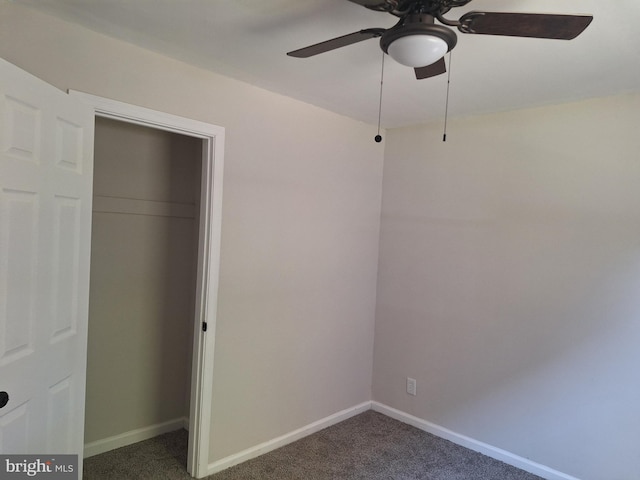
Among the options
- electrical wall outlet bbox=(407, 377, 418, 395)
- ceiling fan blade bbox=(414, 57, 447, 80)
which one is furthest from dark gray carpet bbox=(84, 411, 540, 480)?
ceiling fan blade bbox=(414, 57, 447, 80)

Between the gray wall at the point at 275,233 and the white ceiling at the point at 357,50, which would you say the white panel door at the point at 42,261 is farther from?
the white ceiling at the point at 357,50

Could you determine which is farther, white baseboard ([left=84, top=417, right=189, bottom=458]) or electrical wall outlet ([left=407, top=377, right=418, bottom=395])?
electrical wall outlet ([left=407, top=377, right=418, bottom=395])

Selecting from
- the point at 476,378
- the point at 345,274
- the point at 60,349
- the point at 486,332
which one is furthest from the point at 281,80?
the point at 476,378

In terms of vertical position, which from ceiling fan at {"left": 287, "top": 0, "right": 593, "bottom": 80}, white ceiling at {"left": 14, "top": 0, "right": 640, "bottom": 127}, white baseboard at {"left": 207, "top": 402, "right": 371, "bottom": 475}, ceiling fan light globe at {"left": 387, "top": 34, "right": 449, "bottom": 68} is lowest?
white baseboard at {"left": 207, "top": 402, "right": 371, "bottom": 475}

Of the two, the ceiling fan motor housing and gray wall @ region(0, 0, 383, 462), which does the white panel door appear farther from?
the ceiling fan motor housing

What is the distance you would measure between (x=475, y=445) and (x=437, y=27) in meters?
2.76

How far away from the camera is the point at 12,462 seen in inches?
59.9

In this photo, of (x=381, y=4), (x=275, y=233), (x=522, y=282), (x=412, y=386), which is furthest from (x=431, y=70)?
(x=412, y=386)

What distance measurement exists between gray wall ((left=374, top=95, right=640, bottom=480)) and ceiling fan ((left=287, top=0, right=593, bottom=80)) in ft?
4.81

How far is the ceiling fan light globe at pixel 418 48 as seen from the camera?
132 centimetres

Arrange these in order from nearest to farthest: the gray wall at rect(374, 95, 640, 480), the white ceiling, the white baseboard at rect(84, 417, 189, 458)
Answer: the white ceiling < the gray wall at rect(374, 95, 640, 480) < the white baseboard at rect(84, 417, 189, 458)

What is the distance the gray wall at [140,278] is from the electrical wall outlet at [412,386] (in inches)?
67.4

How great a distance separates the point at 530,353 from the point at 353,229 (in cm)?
151

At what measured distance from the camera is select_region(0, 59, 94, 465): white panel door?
1.47 metres
